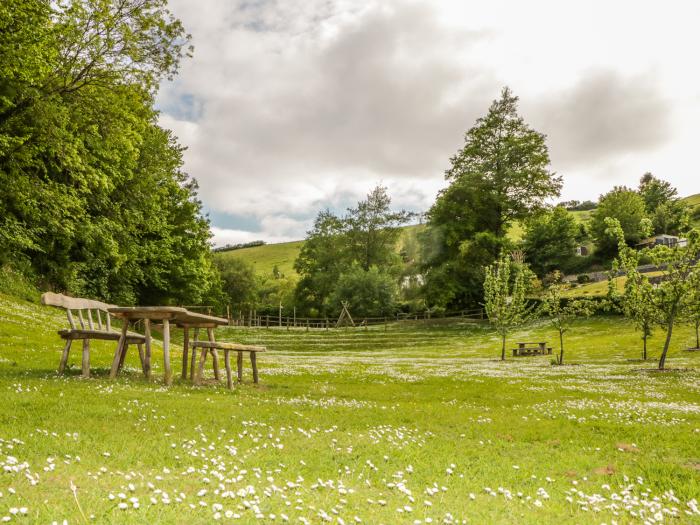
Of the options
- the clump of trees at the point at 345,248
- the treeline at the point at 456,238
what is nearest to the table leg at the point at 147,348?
the treeline at the point at 456,238

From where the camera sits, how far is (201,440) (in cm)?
811

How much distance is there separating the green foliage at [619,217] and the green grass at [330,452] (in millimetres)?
94166

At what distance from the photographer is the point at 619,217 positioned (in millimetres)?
106125

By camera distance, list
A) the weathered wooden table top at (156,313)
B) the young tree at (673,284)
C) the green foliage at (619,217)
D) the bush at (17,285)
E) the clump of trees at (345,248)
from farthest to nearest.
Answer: the green foliage at (619,217) → the clump of trees at (345,248) → the bush at (17,285) → the young tree at (673,284) → the weathered wooden table top at (156,313)

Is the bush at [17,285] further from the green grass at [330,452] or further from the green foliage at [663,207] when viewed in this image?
the green foliage at [663,207]

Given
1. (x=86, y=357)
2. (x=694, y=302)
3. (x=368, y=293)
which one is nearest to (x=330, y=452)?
(x=86, y=357)

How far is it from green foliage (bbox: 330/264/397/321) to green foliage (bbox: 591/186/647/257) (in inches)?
2157

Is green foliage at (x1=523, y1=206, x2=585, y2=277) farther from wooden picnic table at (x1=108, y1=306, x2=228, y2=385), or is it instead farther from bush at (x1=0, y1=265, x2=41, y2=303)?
wooden picnic table at (x1=108, y1=306, x2=228, y2=385)

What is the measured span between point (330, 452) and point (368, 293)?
65.9m

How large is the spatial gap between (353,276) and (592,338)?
37398 millimetres

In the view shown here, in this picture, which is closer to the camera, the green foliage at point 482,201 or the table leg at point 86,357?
the table leg at point 86,357

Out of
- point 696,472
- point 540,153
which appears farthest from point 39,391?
point 540,153

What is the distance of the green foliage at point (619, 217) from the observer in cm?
10069

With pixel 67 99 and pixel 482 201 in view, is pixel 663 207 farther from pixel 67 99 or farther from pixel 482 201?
pixel 67 99
